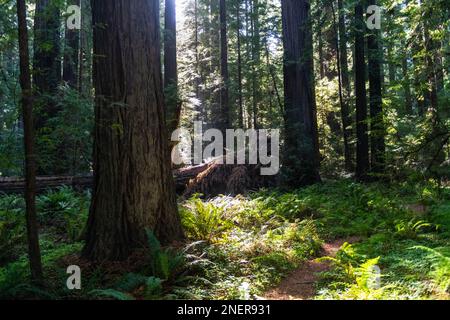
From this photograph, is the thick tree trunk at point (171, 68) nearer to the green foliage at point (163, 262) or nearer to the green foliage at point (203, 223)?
the green foliage at point (203, 223)

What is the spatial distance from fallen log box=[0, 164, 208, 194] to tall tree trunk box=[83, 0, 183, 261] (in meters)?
5.12

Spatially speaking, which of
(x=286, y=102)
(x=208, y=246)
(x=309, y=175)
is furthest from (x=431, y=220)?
(x=286, y=102)

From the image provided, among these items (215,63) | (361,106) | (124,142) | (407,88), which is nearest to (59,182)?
(124,142)

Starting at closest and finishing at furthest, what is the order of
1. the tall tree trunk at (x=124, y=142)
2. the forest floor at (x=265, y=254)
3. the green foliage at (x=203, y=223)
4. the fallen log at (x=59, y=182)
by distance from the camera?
the forest floor at (x=265, y=254) < the tall tree trunk at (x=124, y=142) < the green foliage at (x=203, y=223) < the fallen log at (x=59, y=182)


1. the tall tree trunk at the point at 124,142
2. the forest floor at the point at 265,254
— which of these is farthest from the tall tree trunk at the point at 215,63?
the tall tree trunk at the point at 124,142

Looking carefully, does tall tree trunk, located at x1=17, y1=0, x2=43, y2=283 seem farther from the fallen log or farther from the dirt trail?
the fallen log

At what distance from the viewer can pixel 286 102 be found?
12484mm

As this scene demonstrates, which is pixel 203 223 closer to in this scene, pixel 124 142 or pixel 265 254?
pixel 265 254

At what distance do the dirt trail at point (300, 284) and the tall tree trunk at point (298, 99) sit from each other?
5510 millimetres

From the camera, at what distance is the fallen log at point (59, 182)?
10591 millimetres

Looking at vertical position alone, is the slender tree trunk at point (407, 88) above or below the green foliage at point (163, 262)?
above

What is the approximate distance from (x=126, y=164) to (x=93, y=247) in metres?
1.26

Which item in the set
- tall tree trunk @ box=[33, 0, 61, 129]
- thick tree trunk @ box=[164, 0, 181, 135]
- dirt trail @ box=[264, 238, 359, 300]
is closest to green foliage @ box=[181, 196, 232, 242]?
dirt trail @ box=[264, 238, 359, 300]

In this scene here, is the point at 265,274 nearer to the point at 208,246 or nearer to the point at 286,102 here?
the point at 208,246
